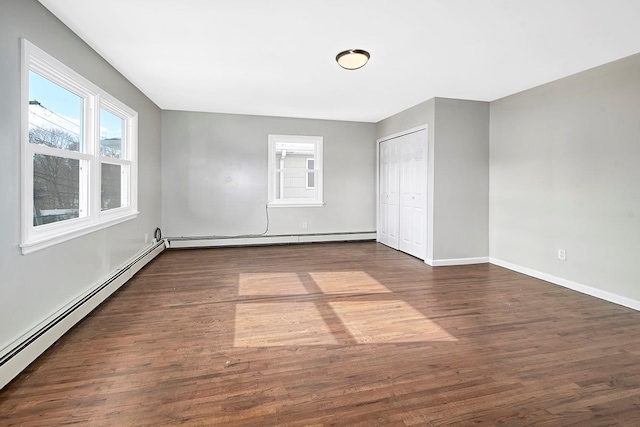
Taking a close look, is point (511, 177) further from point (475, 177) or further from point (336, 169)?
point (336, 169)

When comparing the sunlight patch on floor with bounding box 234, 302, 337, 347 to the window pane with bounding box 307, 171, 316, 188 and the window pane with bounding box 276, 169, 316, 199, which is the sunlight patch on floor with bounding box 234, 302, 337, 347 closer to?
the window pane with bounding box 276, 169, 316, 199

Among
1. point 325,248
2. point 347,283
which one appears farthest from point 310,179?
point 347,283

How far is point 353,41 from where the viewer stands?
3010mm

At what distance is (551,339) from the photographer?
8.29 ft

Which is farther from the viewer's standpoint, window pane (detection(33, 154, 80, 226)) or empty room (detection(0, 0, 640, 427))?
window pane (detection(33, 154, 80, 226))

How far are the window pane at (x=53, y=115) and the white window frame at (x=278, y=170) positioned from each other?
3.44 meters

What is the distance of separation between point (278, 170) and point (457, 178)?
3169 millimetres

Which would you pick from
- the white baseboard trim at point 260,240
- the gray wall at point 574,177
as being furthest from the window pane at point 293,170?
the gray wall at point 574,177

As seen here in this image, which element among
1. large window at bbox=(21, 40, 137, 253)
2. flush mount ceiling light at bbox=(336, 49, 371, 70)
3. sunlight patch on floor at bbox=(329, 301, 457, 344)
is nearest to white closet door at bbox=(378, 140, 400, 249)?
flush mount ceiling light at bbox=(336, 49, 371, 70)

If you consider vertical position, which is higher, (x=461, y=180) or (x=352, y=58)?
(x=352, y=58)

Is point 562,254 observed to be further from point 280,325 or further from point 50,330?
point 50,330

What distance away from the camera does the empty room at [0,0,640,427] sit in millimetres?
1911

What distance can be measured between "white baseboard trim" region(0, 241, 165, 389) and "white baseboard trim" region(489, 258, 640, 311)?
487 cm

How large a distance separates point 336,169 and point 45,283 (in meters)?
5.01
